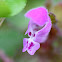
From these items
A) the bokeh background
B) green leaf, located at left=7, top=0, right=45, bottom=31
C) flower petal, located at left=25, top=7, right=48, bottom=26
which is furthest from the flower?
green leaf, located at left=7, top=0, right=45, bottom=31

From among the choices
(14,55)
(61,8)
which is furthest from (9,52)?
(61,8)

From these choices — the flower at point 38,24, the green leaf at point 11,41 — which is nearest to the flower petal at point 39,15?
the flower at point 38,24

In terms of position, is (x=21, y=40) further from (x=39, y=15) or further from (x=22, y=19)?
(x=39, y=15)

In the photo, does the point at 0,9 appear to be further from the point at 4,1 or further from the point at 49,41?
the point at 49,41

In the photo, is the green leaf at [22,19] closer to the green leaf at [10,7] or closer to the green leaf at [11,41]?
the green leaf at [11,41]

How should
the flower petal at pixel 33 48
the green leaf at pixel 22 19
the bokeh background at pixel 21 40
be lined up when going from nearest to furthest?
the flower petal at pixel 33 48 → the bokeh background at pixel 21 40 → the green leaf at pixel 22 19
